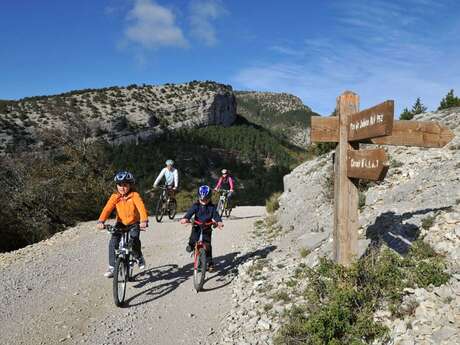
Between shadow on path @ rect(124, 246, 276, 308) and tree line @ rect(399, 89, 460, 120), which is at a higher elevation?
tree line @ rect(399, 89, 460, 120)

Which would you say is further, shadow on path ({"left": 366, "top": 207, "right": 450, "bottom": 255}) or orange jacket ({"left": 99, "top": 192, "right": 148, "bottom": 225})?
orange jacket ({"left": 99, "top": 192, "right": 148, "bottom": 225})

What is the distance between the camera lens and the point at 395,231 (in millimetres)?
6496

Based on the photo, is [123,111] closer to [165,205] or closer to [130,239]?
[165,205]

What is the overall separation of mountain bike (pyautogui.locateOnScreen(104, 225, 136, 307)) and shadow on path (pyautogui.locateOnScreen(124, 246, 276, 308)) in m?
0.23

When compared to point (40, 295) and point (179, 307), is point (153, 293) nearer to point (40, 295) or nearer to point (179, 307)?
point (179, 307)

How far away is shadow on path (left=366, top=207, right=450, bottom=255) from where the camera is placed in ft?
19.9

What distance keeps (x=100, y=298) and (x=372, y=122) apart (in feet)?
17.9

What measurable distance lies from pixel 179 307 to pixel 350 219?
10.9 feet

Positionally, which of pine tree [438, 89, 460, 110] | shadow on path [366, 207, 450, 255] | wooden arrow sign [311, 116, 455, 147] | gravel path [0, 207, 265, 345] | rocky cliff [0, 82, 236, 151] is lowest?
gravel path [0, 207, 265, 345]

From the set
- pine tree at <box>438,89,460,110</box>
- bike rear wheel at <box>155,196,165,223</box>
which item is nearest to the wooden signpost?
bike rear wheel at <box>155,196,165,223</box>

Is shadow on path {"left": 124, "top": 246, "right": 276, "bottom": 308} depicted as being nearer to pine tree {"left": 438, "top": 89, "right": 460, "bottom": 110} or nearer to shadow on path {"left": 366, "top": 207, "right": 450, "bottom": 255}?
shadow on path {"left": 366, "top": 207, "right": 450, "bottom": 255}

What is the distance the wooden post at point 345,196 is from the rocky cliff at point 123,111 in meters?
54.8

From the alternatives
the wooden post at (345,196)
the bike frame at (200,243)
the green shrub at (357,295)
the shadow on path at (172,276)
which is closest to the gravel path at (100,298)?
the shadow on path at (172,276)

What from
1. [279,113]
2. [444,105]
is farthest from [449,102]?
[279,113]
